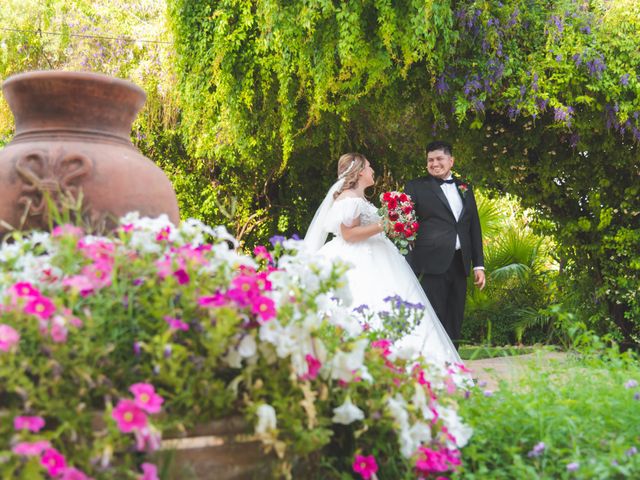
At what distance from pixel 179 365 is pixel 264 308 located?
0.28 meters

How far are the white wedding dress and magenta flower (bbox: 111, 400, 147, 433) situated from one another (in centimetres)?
318

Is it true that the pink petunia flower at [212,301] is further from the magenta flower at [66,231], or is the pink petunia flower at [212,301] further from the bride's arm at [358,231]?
the bride's arm at [358,231]

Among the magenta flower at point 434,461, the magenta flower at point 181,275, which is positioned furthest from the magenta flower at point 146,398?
the magenta flower at point 434,461

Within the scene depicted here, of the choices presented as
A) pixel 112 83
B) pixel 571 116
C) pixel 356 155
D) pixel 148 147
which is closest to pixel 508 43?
pixel 571 116

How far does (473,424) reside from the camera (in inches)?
98.0

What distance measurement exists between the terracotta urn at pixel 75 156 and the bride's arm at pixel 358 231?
2.11 metres

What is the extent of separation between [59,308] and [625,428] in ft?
6.15

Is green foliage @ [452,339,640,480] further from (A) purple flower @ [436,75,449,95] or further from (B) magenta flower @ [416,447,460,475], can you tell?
(A) purple flower @ [436,75,449,95]

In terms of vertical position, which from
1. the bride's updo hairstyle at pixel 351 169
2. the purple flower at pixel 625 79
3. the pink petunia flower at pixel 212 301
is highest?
the purple flower at pixel 625 79

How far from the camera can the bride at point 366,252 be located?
499 cm

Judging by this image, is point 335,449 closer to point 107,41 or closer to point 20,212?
point 20,212

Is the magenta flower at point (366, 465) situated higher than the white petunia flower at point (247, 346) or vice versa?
the white petunia flower at point (247, 346)

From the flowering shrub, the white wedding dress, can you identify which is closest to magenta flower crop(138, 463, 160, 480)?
the flowering shrub

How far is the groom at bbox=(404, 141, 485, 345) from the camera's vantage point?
201 inches
